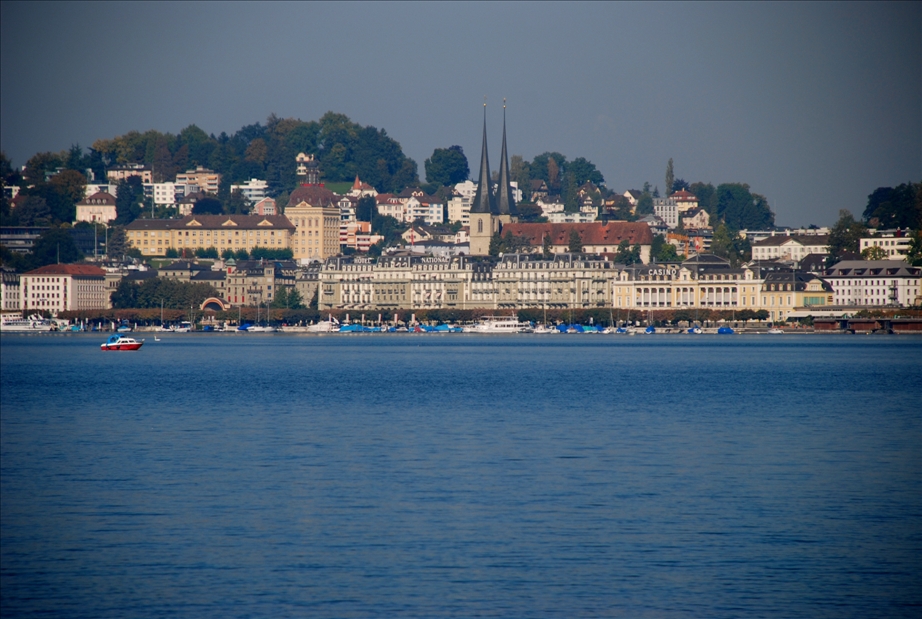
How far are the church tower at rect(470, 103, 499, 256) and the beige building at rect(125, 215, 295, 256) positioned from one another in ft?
72.0

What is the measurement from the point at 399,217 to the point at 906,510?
148205 millimetres

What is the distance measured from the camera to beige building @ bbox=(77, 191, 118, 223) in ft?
505

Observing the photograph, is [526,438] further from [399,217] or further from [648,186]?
[648,186]

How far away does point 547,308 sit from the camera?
379ft

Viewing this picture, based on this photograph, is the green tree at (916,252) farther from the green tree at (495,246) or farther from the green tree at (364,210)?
the green tree at (364,210)

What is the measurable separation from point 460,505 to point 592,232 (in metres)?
117

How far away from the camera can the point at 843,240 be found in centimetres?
11481

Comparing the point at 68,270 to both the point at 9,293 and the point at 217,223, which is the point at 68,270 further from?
the point at 217,223

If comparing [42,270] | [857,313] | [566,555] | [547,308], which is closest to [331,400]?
[566,555]

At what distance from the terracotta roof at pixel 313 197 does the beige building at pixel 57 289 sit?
103ft

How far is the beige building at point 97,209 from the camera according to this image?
6063 inches

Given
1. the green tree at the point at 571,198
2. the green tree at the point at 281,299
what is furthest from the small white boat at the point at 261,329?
the green tree at the point at 571,198

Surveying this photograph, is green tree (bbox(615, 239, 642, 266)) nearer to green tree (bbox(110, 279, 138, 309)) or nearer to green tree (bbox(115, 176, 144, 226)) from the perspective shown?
green tree (bbox(110, 279, 138, 309))

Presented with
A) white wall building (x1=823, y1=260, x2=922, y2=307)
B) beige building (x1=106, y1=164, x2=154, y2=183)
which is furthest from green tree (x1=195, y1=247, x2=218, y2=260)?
white wall building (x1=823, y1=260, x2=922, y2=307)
